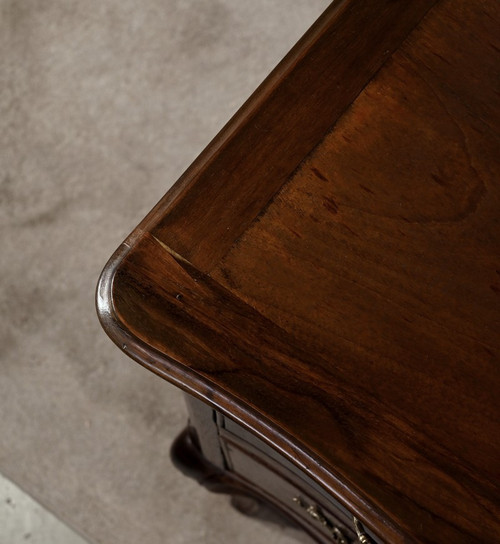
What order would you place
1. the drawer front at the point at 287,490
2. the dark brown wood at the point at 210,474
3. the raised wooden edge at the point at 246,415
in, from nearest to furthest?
the raised wooden edge at the point at 246,415
the drawer front at the point at 287,490
the dark brown wood at the point at 210,474

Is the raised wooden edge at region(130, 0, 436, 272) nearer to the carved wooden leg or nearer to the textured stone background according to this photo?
the carved wooden leg

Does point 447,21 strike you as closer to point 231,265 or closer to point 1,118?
point 231,265

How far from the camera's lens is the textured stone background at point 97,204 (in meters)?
0.94

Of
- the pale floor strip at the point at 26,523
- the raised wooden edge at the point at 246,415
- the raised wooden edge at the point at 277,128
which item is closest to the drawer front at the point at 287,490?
the raised wooden edge at the point at 246,415

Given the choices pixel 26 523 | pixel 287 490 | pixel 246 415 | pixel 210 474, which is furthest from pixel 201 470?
pixel 246 415

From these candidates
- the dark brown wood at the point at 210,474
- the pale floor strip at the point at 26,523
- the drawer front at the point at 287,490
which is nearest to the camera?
the drawer front at the point at 287,490

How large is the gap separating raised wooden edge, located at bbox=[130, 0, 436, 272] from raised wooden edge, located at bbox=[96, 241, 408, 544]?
0.19 ft

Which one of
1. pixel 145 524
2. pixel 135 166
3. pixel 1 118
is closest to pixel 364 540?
pixel 145 524

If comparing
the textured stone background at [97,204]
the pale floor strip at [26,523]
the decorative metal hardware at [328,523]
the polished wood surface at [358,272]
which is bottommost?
the pale floor strip at [26,523]

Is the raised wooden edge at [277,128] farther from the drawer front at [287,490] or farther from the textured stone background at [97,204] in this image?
the textured stone background at [97,204]

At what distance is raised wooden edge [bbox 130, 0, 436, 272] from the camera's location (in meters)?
0.46

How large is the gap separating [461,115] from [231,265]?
189mm

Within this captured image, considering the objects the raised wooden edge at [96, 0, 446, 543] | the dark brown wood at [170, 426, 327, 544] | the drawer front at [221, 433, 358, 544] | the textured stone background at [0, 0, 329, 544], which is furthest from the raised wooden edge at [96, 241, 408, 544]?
the textured stone background at [0, 0, 329, 544]

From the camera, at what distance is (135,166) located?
1051mm
